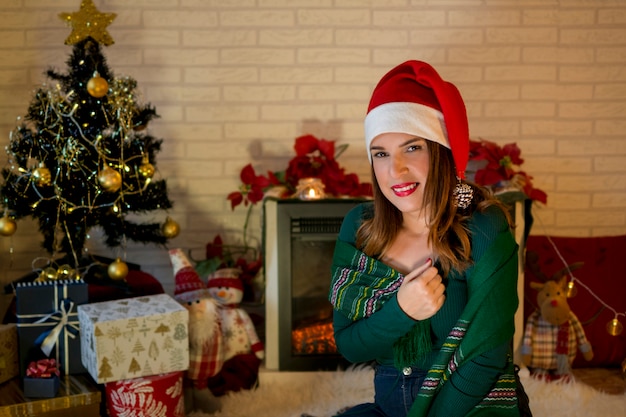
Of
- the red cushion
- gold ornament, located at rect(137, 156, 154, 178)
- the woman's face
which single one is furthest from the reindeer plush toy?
gold ornament, located at rect(137, 156, 154, 178)

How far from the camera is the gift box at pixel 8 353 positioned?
7.75ft

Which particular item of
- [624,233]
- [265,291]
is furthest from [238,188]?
[624,233]

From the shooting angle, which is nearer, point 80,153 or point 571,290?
point 80,153

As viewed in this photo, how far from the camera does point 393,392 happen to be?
174 centimetres

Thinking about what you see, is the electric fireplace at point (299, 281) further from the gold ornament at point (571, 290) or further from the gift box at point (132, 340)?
the gold ornament at point (571, 290)

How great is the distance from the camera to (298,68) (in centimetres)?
312

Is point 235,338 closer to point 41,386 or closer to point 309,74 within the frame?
point 41,386

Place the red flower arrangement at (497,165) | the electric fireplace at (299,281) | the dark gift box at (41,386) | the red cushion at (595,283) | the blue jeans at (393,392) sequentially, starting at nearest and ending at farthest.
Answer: the blue jeans at (393,392), the dark gift box at (41,386), the electric fireplace at (299,281), the red flower arrangement at (497,165), the red cushion at (595,283)

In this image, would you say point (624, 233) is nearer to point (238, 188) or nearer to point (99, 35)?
point (238, 188)

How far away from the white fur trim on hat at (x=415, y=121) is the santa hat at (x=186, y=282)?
47.3 inches

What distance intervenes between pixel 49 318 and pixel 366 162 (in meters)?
1.43

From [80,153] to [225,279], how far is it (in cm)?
68

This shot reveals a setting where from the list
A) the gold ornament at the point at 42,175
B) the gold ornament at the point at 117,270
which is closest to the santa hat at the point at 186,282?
the gold ornament at the point at 117,270

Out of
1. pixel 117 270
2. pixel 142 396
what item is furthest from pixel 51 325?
pixel 142 396
